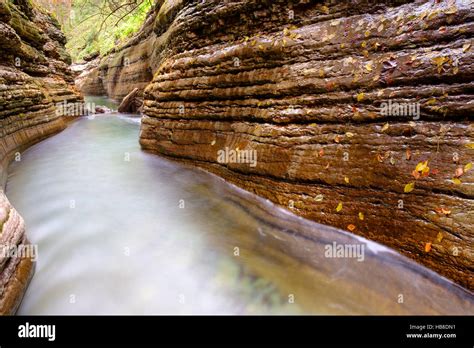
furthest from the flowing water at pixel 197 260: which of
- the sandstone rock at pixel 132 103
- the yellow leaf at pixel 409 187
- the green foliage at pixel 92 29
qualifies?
the green foliage at pixel 92 29

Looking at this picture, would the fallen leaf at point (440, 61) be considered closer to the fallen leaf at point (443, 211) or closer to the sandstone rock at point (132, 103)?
the fallen leaf at point (443, 211)

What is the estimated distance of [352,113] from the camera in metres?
3.91

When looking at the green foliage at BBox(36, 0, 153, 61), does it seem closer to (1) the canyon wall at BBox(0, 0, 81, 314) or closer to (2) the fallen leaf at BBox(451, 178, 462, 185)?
(1) the canyon wall at BBox(0, 0, 81, 314)

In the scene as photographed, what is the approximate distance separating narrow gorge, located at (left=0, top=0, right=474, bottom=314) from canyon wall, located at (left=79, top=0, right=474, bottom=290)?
19 millimetres

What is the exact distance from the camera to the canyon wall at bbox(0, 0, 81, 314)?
283cm

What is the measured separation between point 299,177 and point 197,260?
2.05 metres

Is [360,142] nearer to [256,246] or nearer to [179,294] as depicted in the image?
[256,246]

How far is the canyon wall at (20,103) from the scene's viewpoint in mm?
2832

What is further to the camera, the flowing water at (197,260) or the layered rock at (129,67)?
the layered rock at (129,67)

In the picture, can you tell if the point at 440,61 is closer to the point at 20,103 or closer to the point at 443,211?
the point at 443,211

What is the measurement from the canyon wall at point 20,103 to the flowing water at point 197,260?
0.33 meters

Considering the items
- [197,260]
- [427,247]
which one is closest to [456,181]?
[427,247]

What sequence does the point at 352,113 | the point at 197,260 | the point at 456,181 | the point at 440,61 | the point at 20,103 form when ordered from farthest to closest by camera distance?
the point at 20,103 < the point at 352,113 < the point at 197,260 < the point at 440,61 < the point at 456,181
